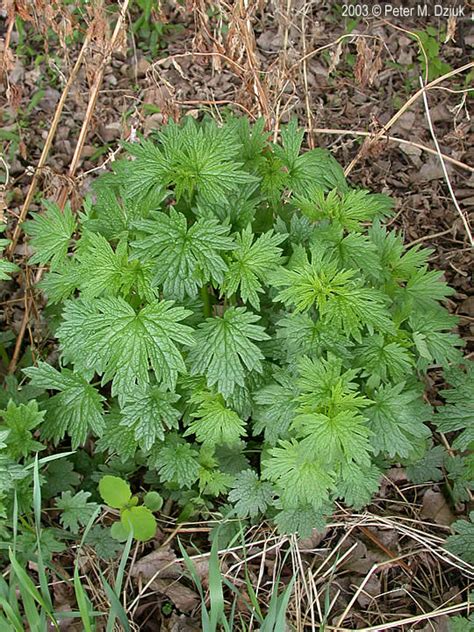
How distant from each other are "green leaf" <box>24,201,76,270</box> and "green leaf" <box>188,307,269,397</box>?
20.4 inches

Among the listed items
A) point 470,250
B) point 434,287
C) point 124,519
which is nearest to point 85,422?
point 124,519

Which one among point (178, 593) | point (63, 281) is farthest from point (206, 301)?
point (178, 593)

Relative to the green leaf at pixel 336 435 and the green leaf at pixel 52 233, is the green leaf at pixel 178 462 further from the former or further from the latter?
the green leaf at pixel 52 233

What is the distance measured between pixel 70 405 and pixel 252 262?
27.1 inches

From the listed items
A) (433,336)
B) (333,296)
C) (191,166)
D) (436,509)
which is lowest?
(436,509)

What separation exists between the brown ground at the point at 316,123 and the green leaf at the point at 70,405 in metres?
0.44

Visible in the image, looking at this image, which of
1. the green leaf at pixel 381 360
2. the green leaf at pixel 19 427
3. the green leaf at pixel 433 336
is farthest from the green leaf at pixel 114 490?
the green leaf at pixel 433 336

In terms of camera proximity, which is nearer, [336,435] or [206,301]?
[336,435]

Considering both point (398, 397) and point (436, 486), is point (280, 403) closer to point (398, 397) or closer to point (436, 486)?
point (398, 397)

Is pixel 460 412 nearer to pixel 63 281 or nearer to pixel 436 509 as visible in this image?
pixel 436 509

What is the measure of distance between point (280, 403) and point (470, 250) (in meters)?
1.38

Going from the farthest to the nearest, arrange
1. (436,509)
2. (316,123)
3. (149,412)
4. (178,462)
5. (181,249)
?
(316,123), (436,509), (178,462), (149,412), (181,249)

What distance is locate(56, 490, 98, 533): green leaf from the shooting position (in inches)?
81.7

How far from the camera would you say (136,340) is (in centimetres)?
171
